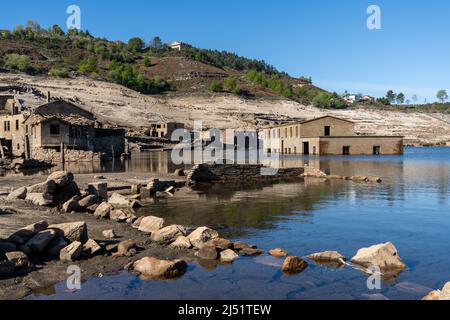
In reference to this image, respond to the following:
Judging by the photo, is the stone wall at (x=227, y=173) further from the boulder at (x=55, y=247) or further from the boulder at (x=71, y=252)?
the boulder at (x=71, y=252)

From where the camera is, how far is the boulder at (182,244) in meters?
13.0

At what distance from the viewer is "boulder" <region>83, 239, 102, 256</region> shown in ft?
39.3

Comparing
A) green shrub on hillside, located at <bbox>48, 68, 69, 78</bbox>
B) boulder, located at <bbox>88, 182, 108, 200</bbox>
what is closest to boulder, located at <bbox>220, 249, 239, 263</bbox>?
boulder, located at <bbox>88, 182, 108, 200</bbox>

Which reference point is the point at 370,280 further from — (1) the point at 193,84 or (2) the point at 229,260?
(1) the point at 193,84

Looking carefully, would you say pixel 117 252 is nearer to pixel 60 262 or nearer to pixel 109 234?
pixel 60 262

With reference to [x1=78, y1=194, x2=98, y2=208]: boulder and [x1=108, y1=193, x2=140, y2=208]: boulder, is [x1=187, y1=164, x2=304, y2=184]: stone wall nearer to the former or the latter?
[x1=108, y1=193, x2=140, y2=208]: boulder

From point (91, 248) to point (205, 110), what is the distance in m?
111

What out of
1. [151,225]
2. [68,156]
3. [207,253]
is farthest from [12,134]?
[207,253]

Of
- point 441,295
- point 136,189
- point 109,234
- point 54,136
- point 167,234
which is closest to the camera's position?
point 441,295

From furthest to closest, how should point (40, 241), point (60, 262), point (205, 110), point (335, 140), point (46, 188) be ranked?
1. point (205, 110)
2. point (335, 140)
3. point (46, 188)
4. point (40, 241)
5. point (60, 262)

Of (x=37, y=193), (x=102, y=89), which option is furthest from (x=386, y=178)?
(x=102, y=89)

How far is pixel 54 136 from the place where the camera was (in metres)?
53.0

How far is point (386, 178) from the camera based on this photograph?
1385 inches

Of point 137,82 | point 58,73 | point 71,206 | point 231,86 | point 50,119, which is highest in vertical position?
point 231,86
